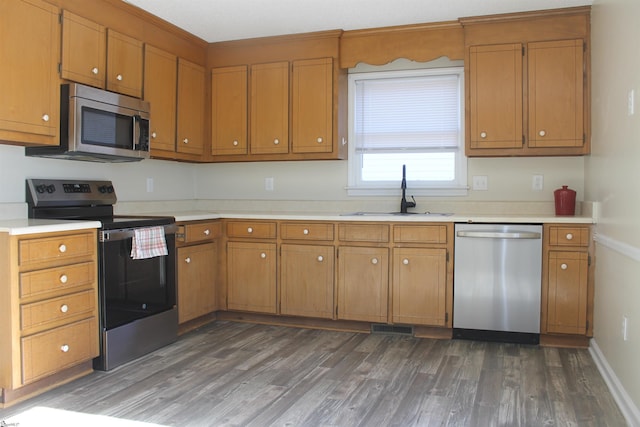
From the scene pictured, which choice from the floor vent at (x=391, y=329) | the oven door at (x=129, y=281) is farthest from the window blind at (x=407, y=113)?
the oven door at (x=129, y=281)

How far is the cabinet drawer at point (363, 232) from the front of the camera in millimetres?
3740

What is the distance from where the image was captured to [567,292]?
3.45 m

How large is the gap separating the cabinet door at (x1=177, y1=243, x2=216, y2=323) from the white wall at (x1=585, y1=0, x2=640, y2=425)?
2638 millimetres

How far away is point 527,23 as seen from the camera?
3.71m

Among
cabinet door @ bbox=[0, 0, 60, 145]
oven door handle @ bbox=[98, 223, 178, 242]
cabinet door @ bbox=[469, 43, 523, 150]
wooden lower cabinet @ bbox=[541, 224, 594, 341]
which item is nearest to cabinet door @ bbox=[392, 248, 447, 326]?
wooden lower cabinet @ bbox=[541, 224, 594, 341]

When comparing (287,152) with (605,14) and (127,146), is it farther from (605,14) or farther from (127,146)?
(605,14)

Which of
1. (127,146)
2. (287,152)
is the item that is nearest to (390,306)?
(287,152)

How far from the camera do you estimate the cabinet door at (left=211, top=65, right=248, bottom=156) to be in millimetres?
4406

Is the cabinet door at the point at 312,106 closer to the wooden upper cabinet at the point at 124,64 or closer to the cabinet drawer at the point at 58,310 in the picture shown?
the wooden upper cabinet at the point at 124,64

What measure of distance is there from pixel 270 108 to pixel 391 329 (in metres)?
1.98

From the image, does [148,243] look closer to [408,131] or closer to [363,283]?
[363,283]

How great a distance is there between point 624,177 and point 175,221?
263 centimetres

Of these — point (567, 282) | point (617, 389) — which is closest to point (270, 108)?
point (567, 282)

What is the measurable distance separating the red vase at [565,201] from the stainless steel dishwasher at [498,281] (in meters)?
0.39
